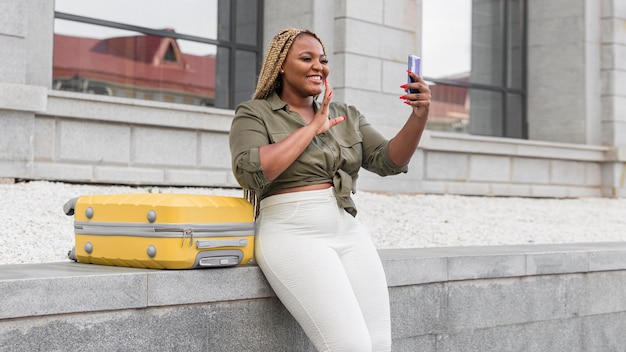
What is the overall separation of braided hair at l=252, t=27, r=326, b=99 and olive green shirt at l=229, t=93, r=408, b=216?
0.05 meters

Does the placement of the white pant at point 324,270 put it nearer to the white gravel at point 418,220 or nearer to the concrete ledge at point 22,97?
the white gravel at point 418,220

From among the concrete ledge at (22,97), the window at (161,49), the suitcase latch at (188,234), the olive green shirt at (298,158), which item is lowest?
the suitcase latch at (188,234)

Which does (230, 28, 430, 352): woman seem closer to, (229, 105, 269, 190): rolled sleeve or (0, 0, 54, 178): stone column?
(229, 105, 269, 190): rolled sleeve

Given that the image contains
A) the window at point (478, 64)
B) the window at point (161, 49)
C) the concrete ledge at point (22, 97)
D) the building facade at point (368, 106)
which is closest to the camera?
the concrete ledge at point (22, 97)

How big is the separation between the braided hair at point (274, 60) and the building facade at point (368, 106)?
531 cm

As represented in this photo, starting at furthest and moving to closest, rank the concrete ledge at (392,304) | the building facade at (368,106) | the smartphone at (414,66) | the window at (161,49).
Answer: the window at (161,49) < the building facade at (368,106) < the smartphone at (414,66) < the concrete ledge at (392,304)

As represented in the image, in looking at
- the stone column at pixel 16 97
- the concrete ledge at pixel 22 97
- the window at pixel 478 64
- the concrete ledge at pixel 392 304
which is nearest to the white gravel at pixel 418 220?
the stone column at pixel 16 97

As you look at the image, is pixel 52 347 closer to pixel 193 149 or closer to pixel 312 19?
pixel 193 149

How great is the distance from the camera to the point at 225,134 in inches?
441

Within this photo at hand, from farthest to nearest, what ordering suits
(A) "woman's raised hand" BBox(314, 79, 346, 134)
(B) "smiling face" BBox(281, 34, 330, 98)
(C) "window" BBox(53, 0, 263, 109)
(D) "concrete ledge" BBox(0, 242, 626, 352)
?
(C) "window" BBox(53, 0, 263, 109) → (B) "smiling face" BBox(281, 34, 330, 98) → (A) "woman's raised hand" BBox(314, 79, 346, 134) → (D) "concrete ledge" BBox(0, 242, 626, 352)

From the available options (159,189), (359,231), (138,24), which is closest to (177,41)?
(138,24)

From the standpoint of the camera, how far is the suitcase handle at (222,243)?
13.1 ft

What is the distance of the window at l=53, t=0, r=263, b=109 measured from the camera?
11406 millimetres

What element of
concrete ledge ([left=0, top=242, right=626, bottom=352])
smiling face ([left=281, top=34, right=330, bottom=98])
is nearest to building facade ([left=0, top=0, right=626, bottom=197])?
concrete ledge ([left=0, top=242, right=626, bottom=352])
